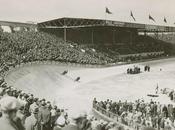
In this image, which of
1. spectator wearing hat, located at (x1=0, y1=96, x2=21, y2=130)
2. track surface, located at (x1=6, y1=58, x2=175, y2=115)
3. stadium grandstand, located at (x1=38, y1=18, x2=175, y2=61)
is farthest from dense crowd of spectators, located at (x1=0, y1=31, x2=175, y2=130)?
stadium grandstand, located at (x1=38, y1=18, x2=175, y2=61)

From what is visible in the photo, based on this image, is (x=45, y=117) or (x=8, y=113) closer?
(x=8, y=113)

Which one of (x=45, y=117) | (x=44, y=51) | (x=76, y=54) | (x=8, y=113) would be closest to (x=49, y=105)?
(x=45, y=117)

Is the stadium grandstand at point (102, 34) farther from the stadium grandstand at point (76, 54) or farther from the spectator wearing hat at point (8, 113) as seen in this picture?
the spectator wearing hat at point (8, 113)

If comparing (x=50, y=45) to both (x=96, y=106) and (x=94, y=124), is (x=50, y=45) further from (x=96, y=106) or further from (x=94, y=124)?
(x=94, y=124)

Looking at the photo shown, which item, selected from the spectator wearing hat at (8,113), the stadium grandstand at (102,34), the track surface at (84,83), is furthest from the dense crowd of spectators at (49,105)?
the stadium grandstand at (102,34)

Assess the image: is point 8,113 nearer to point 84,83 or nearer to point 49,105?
point 49,105

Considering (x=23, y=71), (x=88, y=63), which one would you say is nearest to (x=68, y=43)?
(x=88, y=63)
